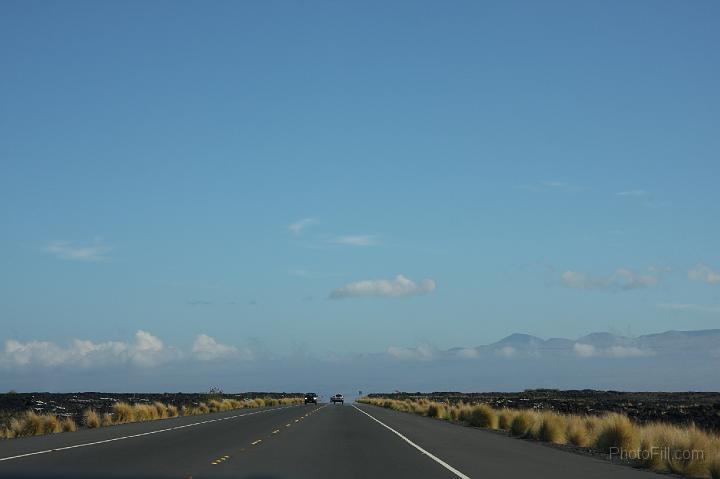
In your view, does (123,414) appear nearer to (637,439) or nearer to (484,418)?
(484,418)

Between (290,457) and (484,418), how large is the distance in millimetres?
25384

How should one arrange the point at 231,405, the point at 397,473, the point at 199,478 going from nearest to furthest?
the point at 199,478 → the point at 397,473 → the point at 231,405

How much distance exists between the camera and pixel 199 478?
1708 centimetres

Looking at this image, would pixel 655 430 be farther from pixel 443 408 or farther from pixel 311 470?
pixel 443 408

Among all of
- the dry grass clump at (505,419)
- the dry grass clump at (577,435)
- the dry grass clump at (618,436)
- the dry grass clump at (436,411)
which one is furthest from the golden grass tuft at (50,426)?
the dry grass clump at (436,411)

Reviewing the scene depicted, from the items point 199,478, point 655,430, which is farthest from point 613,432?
point 199,478

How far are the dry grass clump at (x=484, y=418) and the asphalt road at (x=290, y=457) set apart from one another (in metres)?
12.0

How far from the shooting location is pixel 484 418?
46250 millimetres

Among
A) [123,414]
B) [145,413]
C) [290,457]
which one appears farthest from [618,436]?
[145,413]

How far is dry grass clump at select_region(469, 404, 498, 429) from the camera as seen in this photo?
1784 inches

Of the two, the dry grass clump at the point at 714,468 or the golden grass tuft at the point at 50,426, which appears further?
the golden grass tuft at the point at 50,426

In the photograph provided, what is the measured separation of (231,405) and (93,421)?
47635 mm

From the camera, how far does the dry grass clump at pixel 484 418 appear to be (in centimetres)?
4531

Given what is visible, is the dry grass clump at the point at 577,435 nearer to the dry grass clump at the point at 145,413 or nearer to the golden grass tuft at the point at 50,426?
→ the golden grass tuft at the point at 50,426
